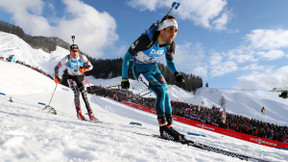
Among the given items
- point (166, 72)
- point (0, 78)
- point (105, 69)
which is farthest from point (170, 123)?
point (105, 69)

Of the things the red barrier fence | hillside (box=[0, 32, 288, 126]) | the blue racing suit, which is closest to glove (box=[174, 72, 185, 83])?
the blue racing suit

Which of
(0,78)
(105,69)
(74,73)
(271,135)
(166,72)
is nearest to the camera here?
(74,73)

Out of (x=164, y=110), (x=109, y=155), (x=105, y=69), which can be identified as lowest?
(x=109, y=155)

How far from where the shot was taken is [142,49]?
3391 mm

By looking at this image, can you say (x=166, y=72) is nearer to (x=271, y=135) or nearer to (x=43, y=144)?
(x=271, y=135)

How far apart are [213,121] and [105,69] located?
77411 mm

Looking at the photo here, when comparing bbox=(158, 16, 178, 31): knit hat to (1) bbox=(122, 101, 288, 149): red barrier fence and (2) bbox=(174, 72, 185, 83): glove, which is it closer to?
(2) bbox=(174, 72, 185, 83): glove

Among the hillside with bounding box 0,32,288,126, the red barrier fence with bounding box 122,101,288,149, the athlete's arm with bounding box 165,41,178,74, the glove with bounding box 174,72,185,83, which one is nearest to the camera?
the glove with bounding box 174,72,185,83

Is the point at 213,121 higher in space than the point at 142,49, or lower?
lower

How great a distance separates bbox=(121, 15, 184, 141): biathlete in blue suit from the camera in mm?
3322

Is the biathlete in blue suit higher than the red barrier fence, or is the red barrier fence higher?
the biathlete in blue suit

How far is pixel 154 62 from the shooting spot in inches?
148

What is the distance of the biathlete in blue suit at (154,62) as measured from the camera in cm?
332

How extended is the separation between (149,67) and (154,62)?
0.18 metres
